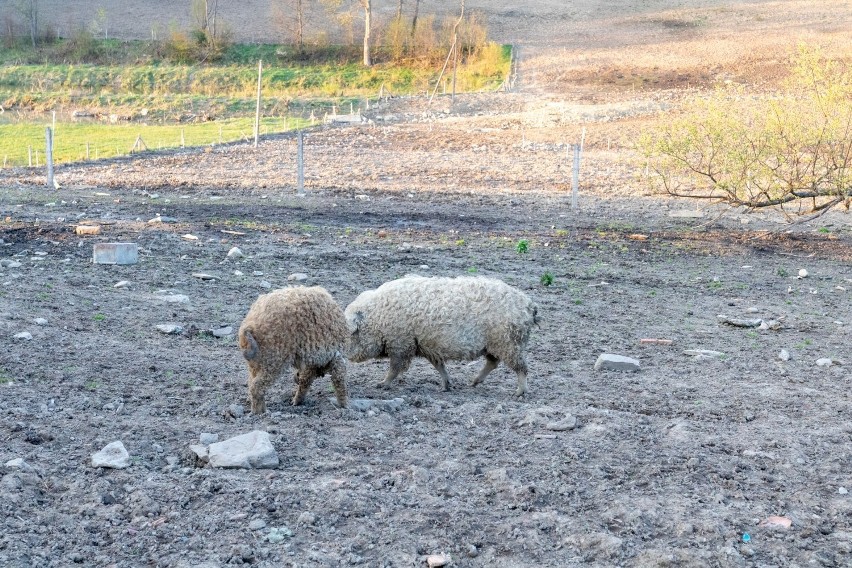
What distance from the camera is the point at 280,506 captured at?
239 inches

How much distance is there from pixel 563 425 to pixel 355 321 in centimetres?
272

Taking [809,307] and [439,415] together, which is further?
[809,307]

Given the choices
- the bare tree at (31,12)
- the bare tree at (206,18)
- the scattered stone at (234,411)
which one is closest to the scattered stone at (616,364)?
the scattered stone at (234,411)

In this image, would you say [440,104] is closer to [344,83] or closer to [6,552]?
[344,83]

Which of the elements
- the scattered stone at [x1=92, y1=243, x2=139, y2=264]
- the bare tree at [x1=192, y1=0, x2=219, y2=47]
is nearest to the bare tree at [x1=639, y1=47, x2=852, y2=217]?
the scattered stone at [x1=92, y1=243, x2=139, y2=264]

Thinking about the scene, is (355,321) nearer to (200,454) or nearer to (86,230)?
(200,454)

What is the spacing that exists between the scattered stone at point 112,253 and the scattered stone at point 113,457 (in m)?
7.65

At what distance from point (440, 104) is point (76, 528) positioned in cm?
4770

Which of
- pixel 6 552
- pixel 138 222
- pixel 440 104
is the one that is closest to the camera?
pixel 6 552

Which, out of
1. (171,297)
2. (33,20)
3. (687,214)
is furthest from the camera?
(33,20)

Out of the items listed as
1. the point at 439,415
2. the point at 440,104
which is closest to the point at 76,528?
the point at 439,415

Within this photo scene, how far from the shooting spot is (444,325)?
9.62m

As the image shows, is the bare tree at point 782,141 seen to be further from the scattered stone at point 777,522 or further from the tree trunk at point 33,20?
the tree trunk at point 33,20

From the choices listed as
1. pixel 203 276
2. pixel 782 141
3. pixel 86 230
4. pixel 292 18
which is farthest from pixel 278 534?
pixel 292 18
